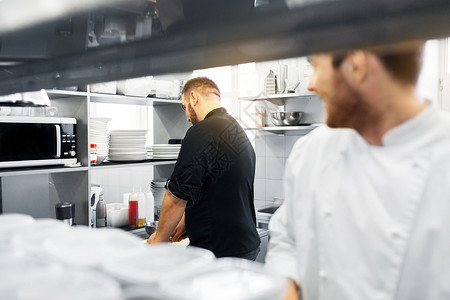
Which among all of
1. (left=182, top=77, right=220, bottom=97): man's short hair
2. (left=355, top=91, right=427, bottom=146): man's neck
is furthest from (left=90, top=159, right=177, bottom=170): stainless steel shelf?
(left=355, top=91, right=427, bottom=146): man's neck

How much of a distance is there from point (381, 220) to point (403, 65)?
0.42 meters

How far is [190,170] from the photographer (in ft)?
7.36

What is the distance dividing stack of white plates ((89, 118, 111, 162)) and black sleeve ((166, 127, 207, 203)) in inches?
27.1

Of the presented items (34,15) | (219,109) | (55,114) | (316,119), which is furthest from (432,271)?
(316,119)

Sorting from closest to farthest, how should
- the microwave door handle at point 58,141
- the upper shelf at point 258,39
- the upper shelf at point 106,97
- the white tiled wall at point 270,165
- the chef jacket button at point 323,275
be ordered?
1. the upper shelf at point 258,39
2. the chef jacket button at point 323,275
3. the microwave door handle at point 58,141
4. the upper shelf at point 106,97
5. the white tiled wall at point 270,165

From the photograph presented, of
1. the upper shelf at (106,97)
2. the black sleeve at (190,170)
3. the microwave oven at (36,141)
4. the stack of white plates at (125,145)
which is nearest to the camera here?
the microwave oven at (36,141)

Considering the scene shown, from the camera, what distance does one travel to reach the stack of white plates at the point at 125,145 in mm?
2857

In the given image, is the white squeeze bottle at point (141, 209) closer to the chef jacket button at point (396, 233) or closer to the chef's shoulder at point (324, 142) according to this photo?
the chef's shoulder at point (324, 142)

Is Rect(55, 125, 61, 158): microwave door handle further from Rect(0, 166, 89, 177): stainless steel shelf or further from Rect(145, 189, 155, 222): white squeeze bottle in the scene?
Rect(145, 189, 155, 222): white squeeze bottle

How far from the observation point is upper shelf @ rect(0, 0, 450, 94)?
0.29 metres

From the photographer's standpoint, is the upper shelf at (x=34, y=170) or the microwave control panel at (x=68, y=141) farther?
the microwave control panel at (x=68, y=141)

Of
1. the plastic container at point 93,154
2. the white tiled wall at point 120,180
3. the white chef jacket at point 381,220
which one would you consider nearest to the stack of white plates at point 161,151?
the plastic container at point 93,154

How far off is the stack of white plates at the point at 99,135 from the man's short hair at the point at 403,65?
86.4 inches

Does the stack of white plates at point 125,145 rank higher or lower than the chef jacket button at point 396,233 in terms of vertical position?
higher
